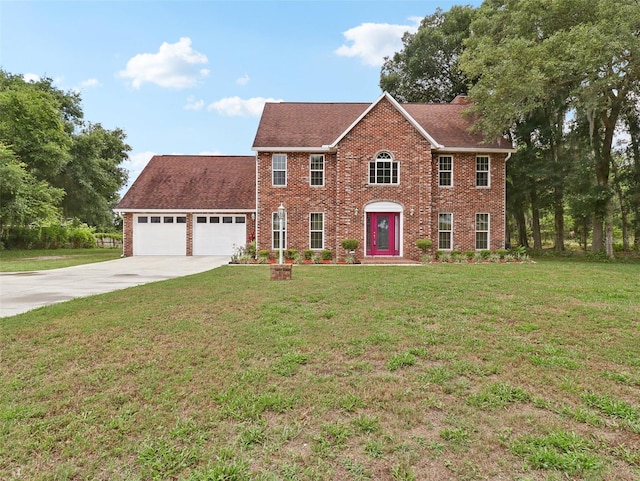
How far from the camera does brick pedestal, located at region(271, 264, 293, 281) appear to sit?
33.1 ft

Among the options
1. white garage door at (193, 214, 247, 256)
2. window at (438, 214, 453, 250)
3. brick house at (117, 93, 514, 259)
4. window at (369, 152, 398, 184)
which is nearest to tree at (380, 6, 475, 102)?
brick house at (117, 93, 514, 259)

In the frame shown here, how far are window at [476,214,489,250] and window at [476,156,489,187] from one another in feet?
5.28

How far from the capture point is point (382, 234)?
17266 millimetres

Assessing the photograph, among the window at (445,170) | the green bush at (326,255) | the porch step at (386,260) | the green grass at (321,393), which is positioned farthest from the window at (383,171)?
the green grass at (321,393)

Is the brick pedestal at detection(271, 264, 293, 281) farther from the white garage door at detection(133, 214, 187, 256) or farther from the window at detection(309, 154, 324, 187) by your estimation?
the white garage door at detection(133, 214, 187, 256)

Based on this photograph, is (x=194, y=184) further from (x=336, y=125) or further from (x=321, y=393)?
(x=321, y=393)

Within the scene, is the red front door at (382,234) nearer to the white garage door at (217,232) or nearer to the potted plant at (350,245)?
the potted plant at (350,245)

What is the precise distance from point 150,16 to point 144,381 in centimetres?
1444

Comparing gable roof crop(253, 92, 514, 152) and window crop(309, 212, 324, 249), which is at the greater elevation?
gable roof crop(253, 92, 514, 152)

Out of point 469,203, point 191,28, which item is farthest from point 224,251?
point 469,203

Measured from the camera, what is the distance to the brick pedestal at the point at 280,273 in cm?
1009

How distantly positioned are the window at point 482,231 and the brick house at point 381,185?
5cm

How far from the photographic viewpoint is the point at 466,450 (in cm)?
267

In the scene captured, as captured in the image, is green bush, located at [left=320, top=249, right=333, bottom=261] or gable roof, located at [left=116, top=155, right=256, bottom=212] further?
gable roof, located at [left=116, top=155, right=256, bottom=212]
